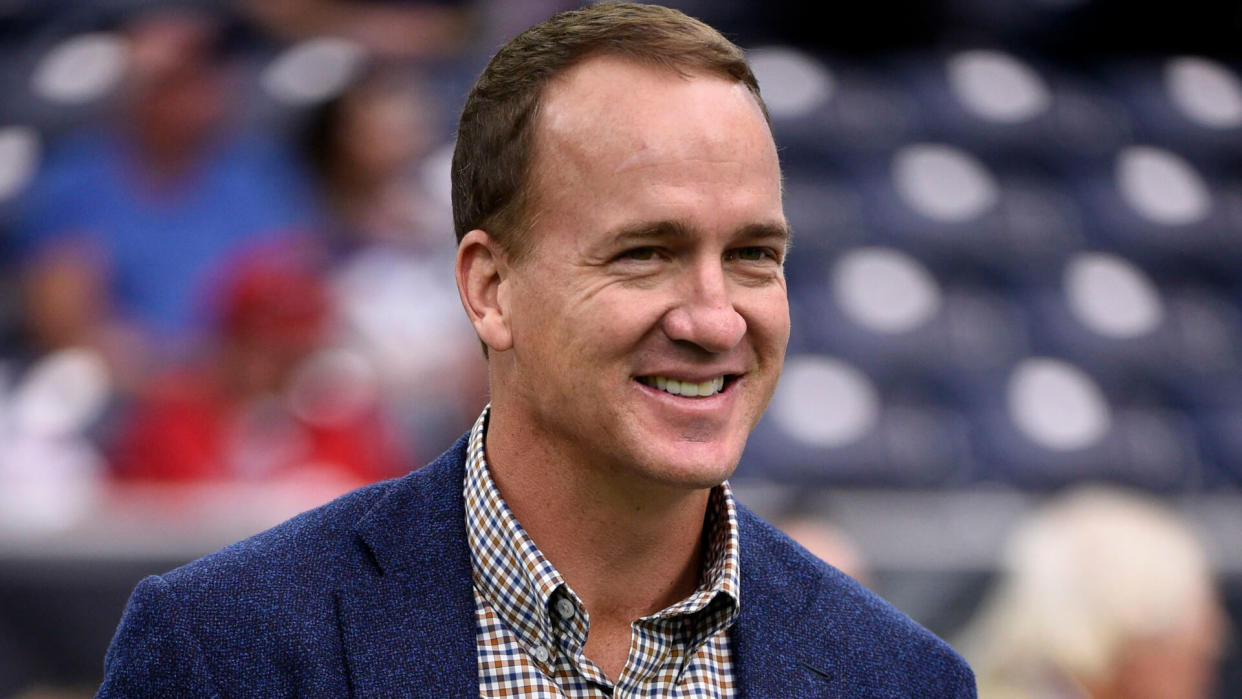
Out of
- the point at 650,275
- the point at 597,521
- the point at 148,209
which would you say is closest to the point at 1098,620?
the point at 597,521

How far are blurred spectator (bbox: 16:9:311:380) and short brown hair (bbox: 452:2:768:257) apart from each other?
2967 mm

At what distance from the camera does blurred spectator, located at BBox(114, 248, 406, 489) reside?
13.5 ft

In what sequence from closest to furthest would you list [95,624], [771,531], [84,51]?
[771,531] → [95,624] → [84,51]

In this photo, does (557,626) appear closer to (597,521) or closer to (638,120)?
(597,521)

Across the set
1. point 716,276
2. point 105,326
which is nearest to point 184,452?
point 105,326

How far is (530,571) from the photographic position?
5.20ft

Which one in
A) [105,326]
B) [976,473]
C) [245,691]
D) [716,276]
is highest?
[716,276]

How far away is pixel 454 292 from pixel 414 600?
3261 millimetres

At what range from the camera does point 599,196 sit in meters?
1.56

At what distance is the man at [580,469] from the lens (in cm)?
153

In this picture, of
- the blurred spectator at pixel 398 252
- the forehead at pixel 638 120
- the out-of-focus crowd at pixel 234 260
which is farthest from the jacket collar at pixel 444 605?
the blurred spectator at pixel 398 252

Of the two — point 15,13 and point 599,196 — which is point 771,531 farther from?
point 15,13

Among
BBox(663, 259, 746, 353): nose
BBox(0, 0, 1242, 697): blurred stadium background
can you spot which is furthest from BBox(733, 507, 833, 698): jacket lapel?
BBox(0, 0, 1242, 697): blurred stadium background

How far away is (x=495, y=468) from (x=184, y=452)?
2.63 meters
